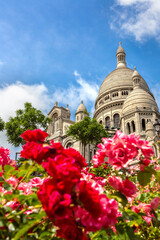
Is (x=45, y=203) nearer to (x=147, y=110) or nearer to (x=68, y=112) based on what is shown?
(x=147, y=110)

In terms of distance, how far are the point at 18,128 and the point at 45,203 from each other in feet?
100

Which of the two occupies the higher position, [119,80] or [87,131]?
[119,80]

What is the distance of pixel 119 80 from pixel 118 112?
13373 millimetres

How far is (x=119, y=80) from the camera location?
189 ft

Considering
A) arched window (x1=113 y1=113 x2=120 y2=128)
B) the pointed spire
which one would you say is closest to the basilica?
arched window (x1=113 y1=113 x2=120 y2=128)

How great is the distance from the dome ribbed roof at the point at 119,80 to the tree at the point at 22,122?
2927cm

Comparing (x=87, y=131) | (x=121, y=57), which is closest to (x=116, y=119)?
(x=87, y=131)

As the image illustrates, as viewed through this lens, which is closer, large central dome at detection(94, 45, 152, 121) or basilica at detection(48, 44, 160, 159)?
basilica at detection(48, 44, 160, 159)

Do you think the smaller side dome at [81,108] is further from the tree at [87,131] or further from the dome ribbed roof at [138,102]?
the tree at [87,131]

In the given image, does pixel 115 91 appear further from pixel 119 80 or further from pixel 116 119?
pixel 116 119

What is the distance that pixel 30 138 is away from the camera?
7.09ft

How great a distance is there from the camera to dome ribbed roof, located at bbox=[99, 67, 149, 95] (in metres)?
55.7

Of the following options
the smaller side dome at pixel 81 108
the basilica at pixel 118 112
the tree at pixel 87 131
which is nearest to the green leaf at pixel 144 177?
the basilica at pixel 118 112

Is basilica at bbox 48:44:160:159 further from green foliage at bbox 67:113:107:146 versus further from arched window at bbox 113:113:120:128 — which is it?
green foliage at bbox 67:113:107:146
